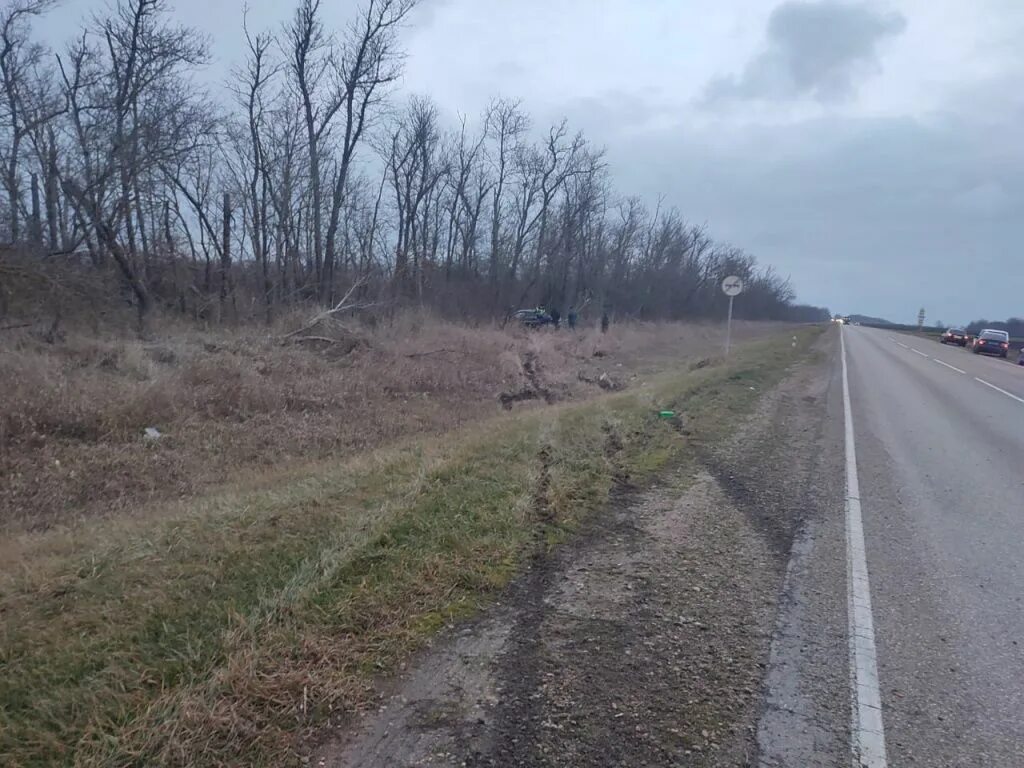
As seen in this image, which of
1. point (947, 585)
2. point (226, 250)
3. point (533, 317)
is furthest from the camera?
point (533, 317)

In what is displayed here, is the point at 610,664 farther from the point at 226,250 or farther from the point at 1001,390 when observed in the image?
the point at 226,250

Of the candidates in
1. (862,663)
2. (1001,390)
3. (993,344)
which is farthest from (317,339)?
(993,344)

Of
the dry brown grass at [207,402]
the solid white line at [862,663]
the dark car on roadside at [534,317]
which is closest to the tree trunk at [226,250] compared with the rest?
the dry brown grass at [207,402]

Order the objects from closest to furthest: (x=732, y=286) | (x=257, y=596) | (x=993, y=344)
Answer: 1. (x=257, y=596)
2. (x=732, y=286)
3. (x=993, y=344)

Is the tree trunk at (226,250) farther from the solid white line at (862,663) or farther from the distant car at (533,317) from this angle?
the solid white line at (862,663)

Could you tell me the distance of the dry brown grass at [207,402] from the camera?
9758 millimetres

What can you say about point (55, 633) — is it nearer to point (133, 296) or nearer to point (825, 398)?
point (825, 398)

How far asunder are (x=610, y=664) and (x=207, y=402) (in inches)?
439

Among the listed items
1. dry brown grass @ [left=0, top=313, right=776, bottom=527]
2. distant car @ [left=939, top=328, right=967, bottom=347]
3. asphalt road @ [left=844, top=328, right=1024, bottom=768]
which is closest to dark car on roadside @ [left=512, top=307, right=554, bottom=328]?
dry brown grass @ [left=0, top=313, right=776, bottom=527]

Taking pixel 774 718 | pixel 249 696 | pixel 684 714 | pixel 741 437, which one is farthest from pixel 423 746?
pixel 741 437

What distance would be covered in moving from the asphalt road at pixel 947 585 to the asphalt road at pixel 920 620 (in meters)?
0.01

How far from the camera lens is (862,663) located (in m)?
4.22

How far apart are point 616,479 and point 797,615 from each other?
3489mm

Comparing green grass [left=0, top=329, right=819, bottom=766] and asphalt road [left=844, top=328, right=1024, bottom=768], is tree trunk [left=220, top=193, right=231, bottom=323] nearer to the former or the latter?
green grass [left=0, top=329, right=819, bottom=766]
